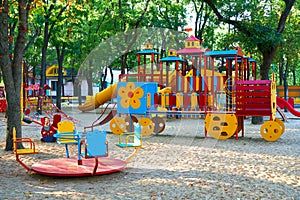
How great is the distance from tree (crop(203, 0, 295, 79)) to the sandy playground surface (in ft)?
22.4

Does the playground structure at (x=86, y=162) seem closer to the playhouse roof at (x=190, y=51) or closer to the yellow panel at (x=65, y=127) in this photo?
the yellow panel at (x=65, y=127)

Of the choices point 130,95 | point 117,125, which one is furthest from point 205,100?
point 117,125

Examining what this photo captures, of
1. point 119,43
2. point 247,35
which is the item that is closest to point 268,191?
point 119,43

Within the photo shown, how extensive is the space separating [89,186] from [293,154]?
6.25 metres

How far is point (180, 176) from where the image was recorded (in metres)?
8.21

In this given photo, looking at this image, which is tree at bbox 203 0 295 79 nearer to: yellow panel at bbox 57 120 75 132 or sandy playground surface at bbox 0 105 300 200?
sandy playground surface at bbox 0 105 300 200

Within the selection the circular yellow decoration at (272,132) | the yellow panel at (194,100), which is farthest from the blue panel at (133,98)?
the circular yellow decoration at (272,132)

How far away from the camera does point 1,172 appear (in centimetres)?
861

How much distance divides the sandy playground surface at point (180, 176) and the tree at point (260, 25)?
6.82 m

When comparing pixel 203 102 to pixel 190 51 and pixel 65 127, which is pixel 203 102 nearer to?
pixel 190 51

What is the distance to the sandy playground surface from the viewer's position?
6.85m

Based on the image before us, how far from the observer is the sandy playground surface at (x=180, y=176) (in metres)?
6.85

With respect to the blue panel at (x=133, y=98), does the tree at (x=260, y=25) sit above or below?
above

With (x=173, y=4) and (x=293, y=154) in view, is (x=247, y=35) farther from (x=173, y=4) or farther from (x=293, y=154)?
(x=173, y=4)
